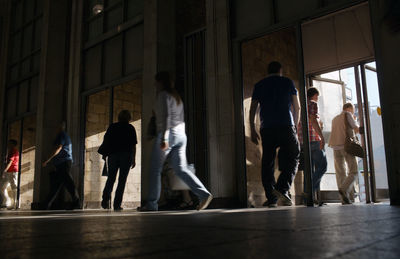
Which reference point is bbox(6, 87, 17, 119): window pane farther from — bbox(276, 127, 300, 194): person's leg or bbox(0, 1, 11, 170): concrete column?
bbox(276, 127, 300, 194): person's leg

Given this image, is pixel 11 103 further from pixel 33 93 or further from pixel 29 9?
pixel 29 9

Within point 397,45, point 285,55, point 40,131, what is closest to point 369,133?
point 285,55

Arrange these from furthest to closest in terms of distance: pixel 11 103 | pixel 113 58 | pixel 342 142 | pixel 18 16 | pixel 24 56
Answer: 1. pixel 18 16
2. pixel 11 103
3. pixel 24 56
4. pixel 113 58
5. pixel 342 142

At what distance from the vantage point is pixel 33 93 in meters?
12.2

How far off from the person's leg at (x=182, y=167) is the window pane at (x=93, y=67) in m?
5.45

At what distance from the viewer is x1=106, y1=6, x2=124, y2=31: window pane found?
9672 mm

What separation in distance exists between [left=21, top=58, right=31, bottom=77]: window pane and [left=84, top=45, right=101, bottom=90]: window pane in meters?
3.17

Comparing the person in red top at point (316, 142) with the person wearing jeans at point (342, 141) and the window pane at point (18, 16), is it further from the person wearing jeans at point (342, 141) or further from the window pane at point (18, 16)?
the window pane at point (18, 16)

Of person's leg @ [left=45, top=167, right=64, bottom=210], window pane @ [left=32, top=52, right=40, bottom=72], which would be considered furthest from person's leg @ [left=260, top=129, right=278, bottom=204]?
window pane @ [left=32, top=52, right=40, bottom=72]

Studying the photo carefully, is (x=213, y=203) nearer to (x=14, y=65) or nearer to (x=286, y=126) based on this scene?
(x=286, y=126)

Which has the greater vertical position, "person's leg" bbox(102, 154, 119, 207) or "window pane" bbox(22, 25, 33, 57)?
"window pane" bbox(22, 25, 33, 57)

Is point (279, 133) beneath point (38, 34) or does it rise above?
beneath

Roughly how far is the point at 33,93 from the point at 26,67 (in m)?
1.18

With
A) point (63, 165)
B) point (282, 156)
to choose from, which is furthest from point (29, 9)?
point (282, 156)
